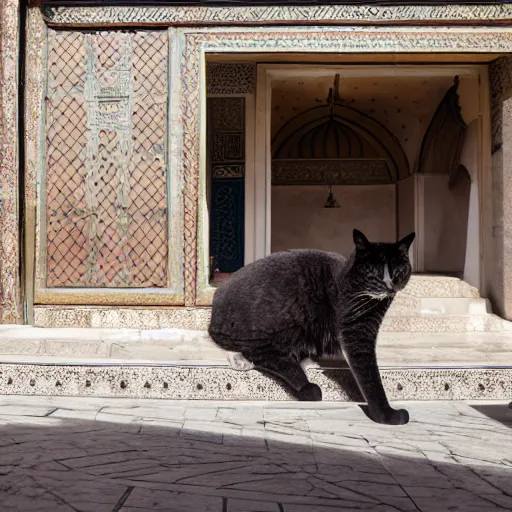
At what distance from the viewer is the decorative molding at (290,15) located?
598cm

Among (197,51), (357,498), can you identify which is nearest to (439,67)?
(197,51)

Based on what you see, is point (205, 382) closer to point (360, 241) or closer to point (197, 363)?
point (197, 363)

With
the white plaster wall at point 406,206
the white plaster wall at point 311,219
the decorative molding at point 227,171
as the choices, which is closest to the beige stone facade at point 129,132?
the decorative molding at point 227,171

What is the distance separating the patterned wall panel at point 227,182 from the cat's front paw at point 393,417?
4.46m

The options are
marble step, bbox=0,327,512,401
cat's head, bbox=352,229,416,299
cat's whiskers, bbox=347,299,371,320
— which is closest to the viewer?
cat's head, bbox=352,229,416,299

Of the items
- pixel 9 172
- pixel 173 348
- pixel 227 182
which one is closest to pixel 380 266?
pixel 173 348

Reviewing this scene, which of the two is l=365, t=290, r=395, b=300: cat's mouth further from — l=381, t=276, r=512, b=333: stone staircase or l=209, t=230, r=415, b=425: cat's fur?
l=381, t=276, r=512, b=333: stone staircase

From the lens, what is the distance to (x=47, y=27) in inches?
239

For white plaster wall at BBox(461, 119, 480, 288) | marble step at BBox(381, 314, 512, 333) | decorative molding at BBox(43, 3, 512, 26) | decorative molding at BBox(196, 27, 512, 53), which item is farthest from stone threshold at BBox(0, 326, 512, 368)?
decorative molding at BBox(43, 3, 512, 26)

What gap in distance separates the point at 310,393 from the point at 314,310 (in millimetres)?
448

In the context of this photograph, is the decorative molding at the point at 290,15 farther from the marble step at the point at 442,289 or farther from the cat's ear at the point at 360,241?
the cat's ear at the point at 360,241

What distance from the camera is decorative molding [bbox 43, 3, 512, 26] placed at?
5980 mm

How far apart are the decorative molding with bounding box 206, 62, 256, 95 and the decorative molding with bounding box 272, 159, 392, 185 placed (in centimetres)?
452

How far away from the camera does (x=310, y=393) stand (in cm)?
361
